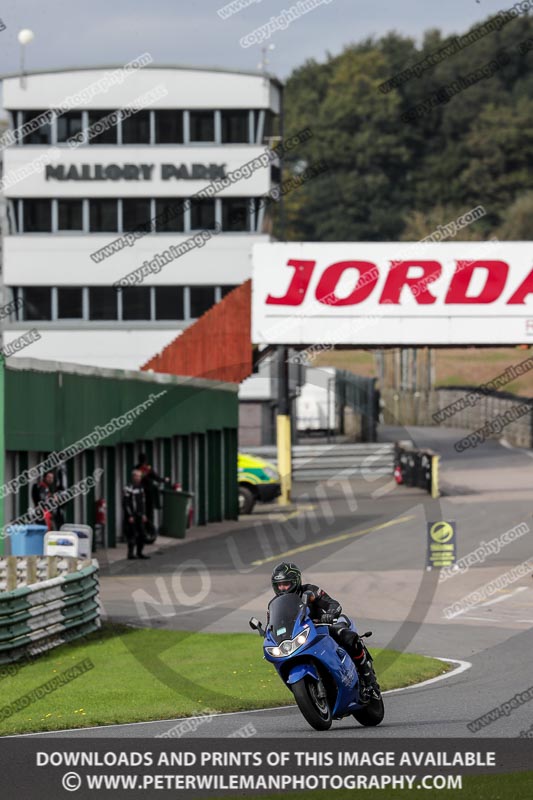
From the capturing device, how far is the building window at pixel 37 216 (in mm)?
66500

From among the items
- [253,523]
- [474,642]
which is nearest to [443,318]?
[253,523]

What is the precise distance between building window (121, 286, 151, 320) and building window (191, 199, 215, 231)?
3.44m

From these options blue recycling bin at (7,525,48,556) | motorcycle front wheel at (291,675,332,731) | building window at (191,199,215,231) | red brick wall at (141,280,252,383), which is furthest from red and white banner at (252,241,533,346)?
motorcycle front wheel at (291,675,332,731)

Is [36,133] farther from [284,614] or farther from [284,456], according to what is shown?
[284,614]

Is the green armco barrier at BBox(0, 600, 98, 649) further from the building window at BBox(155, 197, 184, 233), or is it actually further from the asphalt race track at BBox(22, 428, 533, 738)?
the building window at BBox(155, 197, 184, 233)

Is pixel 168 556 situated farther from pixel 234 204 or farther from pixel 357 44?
pixel 357 44

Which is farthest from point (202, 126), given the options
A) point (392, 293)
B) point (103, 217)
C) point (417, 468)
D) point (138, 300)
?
point (392, 293)

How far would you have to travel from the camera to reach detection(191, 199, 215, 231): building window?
6538cm

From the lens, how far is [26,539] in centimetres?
2500

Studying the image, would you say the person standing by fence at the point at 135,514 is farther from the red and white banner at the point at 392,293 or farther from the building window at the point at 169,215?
the building window at the point at 169,215

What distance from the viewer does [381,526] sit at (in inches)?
1446

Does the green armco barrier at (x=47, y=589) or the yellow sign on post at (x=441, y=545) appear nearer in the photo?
the green armco barrier at (x=47, y=589)

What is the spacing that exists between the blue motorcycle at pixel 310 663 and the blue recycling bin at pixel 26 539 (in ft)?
40.5

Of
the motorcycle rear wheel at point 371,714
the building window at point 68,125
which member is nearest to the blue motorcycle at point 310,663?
the motorcycle rear wheel at point 371,714
